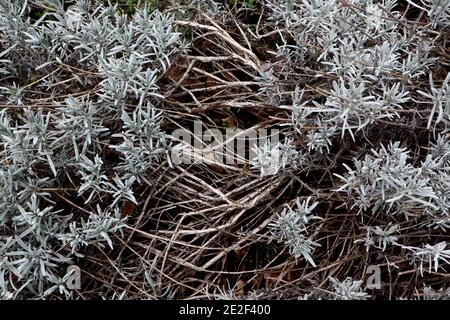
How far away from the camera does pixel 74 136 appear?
7.41 feet

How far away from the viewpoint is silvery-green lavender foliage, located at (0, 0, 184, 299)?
2.20 metres

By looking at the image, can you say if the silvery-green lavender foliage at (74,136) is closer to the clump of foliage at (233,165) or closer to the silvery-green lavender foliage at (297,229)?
the clump of foliage at (233,165)

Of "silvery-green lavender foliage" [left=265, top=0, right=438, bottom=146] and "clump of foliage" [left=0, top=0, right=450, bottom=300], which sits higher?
"silvery-green lavender foliage" [left=265, top=0, right=438, bottom=146]

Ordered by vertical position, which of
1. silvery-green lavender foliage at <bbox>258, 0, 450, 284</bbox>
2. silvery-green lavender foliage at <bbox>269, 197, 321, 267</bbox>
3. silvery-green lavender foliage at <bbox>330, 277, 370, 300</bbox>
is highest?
silvery-green lavender foliage at <bbox>258, 0, 450, 284</bbox>

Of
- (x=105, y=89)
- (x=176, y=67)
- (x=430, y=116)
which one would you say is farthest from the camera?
(x=176, y=67)

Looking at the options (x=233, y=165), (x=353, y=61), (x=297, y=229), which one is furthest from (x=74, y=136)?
(x=353, y=61)

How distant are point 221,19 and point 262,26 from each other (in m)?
0.20

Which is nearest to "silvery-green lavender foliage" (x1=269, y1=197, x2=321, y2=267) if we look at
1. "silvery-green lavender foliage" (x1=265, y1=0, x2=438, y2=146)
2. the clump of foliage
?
the clump of foliage

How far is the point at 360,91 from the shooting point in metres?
2.13

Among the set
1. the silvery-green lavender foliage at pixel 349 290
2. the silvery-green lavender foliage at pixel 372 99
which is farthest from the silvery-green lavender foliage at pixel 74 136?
the silvery-green lavender foliage at pixel 349 290

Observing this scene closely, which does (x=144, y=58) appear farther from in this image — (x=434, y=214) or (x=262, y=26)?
(x=434, y=214)

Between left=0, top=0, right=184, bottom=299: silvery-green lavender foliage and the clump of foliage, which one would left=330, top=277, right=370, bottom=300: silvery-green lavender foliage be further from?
left=0, top=0, right=184, bottom=299: silvery-green lavender foliage

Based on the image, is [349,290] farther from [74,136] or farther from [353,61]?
[74,136]
